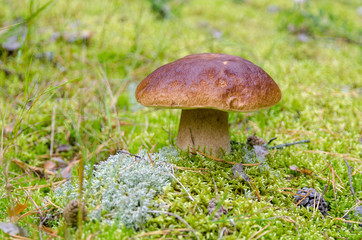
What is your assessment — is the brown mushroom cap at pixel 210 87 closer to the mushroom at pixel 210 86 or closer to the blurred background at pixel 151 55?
the mushroom at pixel 210 86

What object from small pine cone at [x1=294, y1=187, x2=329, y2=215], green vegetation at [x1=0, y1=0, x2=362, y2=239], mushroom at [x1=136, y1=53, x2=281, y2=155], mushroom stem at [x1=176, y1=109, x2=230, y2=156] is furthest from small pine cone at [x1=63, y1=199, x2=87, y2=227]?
small pine cone at [x1=294, y1=187, x2=329, y2=215]

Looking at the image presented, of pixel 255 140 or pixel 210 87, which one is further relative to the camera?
pixel 255 140

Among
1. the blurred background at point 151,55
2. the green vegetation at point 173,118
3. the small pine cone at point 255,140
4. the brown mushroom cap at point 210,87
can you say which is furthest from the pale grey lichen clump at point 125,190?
the small pine cone at point 255,140

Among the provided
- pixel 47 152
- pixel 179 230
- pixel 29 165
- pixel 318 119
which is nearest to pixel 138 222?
pixel 179 230

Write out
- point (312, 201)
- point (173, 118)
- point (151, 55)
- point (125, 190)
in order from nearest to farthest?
point (125, 190)
point (312, 201)
point (173, 118)
point (151, 55)

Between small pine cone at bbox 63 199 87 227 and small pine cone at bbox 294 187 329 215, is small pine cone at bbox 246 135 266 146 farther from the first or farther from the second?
small pine cone at bbox 63 199 87 227

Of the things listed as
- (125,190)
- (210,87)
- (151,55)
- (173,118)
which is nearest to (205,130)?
(210,87)

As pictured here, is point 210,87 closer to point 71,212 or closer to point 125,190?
point 125,190
